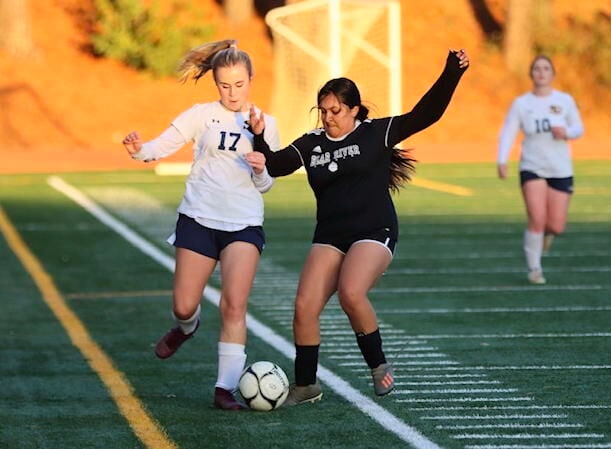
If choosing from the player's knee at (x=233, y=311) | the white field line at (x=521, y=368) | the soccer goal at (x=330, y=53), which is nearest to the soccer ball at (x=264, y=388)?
the player's knee at (x=233, y=311)

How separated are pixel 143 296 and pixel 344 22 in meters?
19.9

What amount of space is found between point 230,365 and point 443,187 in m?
19.0

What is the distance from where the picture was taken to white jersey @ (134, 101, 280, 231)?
8.77 metres

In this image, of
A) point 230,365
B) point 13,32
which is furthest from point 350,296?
point 13,32

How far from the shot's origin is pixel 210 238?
8812mm

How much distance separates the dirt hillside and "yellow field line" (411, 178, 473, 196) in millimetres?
7733

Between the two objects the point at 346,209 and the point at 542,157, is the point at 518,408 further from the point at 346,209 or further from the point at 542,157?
the point at 542,157

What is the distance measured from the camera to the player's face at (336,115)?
8375 mm

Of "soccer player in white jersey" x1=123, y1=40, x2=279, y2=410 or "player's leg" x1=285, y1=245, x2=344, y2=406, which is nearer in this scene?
"player's leg" x1=285, y1=245, x2=344, y2=406

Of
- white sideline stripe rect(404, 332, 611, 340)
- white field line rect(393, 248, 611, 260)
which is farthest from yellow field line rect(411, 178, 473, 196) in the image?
white sideline stripe rect(404, 332, 611, 340)

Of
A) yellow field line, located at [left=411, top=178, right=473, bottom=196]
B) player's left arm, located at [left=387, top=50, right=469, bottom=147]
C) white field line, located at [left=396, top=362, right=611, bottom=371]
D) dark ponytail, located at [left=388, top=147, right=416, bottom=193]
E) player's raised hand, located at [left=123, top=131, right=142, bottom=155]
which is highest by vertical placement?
player's left arm, located at [left=387, top=50, right=469, bottom=147]

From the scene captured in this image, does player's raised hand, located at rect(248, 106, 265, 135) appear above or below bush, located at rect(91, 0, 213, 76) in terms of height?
above

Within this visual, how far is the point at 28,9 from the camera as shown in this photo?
1697 inches

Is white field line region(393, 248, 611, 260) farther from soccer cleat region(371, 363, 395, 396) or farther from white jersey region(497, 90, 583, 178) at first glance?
soccer cleat region(371, 363, 395, 396)
